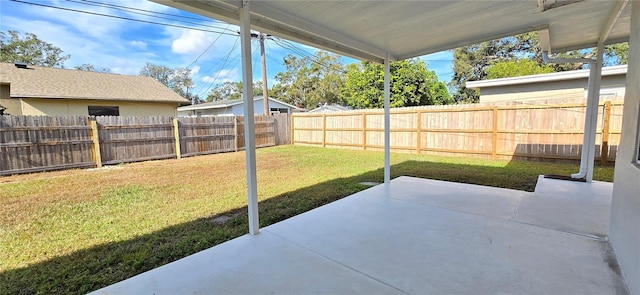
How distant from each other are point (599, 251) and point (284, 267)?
2438mm

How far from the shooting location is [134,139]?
27.3ft

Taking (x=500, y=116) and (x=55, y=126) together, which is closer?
(x=55, y=126)

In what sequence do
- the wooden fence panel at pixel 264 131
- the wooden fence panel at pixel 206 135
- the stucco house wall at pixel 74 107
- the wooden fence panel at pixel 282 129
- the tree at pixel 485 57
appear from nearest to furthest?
the wooden fence panel at pixel 206 135 < the stucco house wall at pixel 74 107 < the wooden fence panel at pixel 264 131 < the wooden fence panel at pixel 282 129 < the tree at pixel 485 57

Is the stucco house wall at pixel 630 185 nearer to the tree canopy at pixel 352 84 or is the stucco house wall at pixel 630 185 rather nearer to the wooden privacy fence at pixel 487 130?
Result: the wooden privacy fence at pixel 487 130

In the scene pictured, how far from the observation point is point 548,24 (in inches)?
127

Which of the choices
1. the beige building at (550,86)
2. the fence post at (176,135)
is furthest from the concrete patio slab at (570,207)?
the fence post at (176,135)

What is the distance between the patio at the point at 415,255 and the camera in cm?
178

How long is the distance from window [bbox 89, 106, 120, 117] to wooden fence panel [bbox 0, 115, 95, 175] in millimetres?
4246

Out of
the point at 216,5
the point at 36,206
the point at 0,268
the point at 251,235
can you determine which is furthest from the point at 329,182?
the point at 36,206

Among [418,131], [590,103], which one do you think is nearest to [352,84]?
→ [418,131]

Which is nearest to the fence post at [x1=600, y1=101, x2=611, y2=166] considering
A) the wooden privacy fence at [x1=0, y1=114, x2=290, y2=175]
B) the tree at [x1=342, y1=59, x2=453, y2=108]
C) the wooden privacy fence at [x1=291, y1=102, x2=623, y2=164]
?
the wooden privacy fence at [x1=291, y1=102, x2=623, y2=164]

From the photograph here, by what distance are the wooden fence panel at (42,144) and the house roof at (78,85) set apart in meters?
3.97

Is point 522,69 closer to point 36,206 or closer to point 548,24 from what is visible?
point 548,24

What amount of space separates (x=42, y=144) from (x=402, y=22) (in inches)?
335
